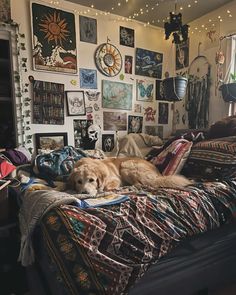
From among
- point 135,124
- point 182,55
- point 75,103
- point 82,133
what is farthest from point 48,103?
point 182,55

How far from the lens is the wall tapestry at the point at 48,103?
274cm

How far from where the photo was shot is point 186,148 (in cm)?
192

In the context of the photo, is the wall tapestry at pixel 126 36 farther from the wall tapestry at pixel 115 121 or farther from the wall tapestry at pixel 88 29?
the wall tapestry at pixel 115 121

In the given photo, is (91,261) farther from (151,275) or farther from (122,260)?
(151,275)

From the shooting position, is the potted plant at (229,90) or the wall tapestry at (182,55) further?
the wall tapestry at (182,55)

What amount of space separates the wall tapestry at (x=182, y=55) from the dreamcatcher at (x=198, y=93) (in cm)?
14

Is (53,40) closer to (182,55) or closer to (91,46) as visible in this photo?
(91,46)

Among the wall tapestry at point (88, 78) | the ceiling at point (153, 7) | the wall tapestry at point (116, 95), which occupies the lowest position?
the wall tapestry at point (116, 95)

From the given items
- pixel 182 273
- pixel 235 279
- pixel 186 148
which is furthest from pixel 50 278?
pixel 186 148

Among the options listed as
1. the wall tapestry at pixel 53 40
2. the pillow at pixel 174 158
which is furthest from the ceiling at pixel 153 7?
the pillow at pixel 174 158

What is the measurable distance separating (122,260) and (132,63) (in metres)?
2.96

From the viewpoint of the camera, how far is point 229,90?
2617 mm

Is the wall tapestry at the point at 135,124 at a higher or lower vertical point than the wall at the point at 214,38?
lower

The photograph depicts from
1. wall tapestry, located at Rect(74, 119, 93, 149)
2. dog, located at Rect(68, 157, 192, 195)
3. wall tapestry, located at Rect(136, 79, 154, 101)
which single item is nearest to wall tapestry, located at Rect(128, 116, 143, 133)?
wall tapestry, located at Rect(136, 79, 154, 101)
